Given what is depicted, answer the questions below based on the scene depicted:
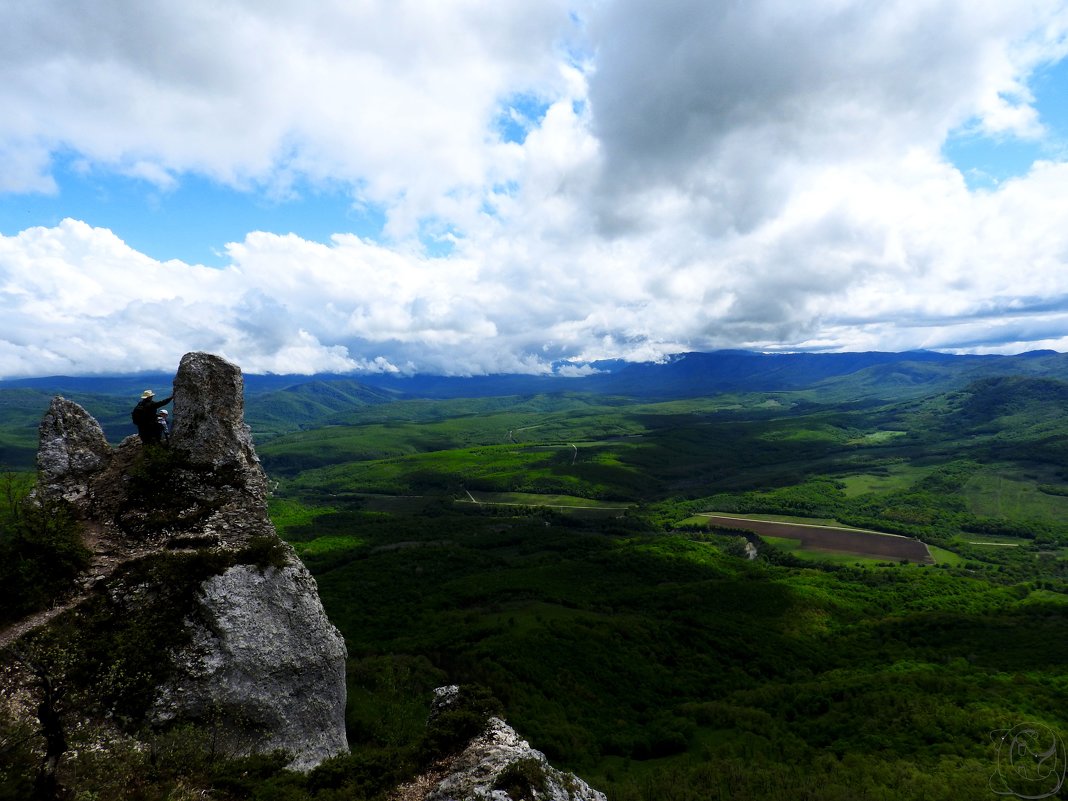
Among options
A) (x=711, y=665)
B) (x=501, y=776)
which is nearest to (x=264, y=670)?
(x=501, y=776)

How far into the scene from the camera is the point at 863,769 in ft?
211

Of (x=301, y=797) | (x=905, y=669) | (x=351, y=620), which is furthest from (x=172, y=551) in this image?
(x=905, y=669)

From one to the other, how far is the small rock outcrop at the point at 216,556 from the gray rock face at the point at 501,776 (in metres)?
11.6

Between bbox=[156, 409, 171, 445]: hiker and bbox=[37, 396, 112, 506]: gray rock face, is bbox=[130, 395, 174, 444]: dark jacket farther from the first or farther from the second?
bbox=[37, 396, 112, 506]: gray rock face

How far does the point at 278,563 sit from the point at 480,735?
15636 mm

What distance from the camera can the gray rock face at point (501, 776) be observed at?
19781 mm

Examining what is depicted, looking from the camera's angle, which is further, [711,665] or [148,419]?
[711,665]

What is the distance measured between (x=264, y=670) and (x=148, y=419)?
737 inches

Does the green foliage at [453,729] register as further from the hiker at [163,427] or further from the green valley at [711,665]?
the hiker at [163,427]

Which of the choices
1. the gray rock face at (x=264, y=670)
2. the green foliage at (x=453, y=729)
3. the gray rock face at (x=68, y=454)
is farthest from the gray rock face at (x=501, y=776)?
the gray rock face at (x=68, y=454)

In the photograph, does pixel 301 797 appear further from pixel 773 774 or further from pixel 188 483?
pixel 773 774

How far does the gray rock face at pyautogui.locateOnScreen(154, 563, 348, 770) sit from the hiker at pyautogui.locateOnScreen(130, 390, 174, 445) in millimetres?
12927

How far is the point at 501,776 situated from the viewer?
66.2 ft

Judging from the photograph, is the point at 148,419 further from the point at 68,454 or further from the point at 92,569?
the point at 92,569
